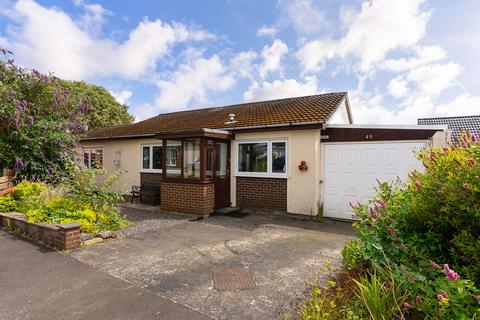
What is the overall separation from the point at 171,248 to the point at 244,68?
9.15 metres

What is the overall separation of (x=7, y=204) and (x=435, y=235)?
9.44 meters

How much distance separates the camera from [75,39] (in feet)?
30.5

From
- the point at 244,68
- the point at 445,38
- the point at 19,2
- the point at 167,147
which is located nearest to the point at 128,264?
the point at 167,147

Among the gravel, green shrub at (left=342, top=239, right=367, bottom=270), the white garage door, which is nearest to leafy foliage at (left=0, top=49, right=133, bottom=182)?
the gravel

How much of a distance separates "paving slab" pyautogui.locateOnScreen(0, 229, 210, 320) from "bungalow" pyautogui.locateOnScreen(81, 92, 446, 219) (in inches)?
179

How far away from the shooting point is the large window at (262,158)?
28.9ft

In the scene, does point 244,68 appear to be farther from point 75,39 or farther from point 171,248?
point 171,248

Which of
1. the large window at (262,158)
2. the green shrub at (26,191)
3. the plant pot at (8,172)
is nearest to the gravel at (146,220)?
the green shrub at (26,191)

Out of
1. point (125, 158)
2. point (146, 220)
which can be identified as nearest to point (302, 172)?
point (146, 220)

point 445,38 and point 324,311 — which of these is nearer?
point 324,311

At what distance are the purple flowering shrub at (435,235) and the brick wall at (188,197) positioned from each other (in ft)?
19.7

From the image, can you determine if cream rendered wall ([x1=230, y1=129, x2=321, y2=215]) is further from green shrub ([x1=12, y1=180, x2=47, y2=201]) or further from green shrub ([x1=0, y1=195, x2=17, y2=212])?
green shrub ([x1=0, y1=195, x2=17, y2=212])

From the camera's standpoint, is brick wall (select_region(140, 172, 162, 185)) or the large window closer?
the large window

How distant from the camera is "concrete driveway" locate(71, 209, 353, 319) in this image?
3.31 meters
